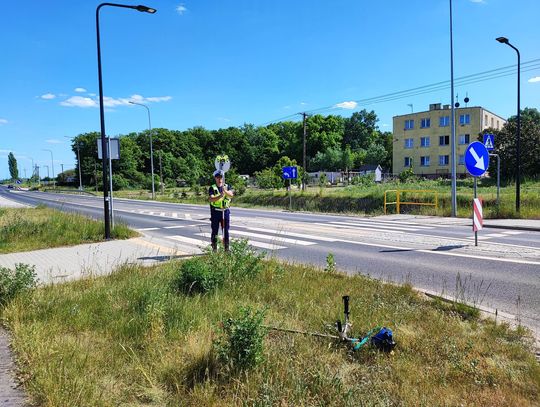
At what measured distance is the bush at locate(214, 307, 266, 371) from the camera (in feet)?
10.8

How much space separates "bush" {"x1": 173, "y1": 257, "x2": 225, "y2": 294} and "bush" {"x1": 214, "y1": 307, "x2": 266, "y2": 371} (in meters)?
2.19

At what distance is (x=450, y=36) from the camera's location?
67.8 ft

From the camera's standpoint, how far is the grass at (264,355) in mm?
3059

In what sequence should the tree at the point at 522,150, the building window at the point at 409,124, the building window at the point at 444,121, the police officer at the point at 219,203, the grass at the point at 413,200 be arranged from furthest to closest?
the building window at the point at 409,124 → the building window at the point at 444,121 → the tree at the point at 522,150 → the grass at the point at 413,200 → the police officer at the point at 219,203

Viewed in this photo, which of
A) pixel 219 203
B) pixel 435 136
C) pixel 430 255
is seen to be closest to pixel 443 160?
pixel 435 136

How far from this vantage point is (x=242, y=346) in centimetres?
333

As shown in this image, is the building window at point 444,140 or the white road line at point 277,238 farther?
the building window at point 444,140

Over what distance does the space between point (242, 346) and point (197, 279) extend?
2.44m

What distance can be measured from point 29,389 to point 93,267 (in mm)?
5191

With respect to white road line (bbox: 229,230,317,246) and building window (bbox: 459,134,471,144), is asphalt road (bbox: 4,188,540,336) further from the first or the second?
building window (bbox: 459,134,471,144)

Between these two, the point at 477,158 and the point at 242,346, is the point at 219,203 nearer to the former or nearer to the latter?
the point at 242,346

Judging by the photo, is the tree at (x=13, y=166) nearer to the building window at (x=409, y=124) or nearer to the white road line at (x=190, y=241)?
the building window at (x=409, y=124)

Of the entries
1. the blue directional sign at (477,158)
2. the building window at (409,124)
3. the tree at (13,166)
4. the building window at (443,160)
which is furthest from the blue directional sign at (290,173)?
the tree at (13,166)

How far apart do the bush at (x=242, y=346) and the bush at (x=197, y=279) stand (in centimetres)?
219
